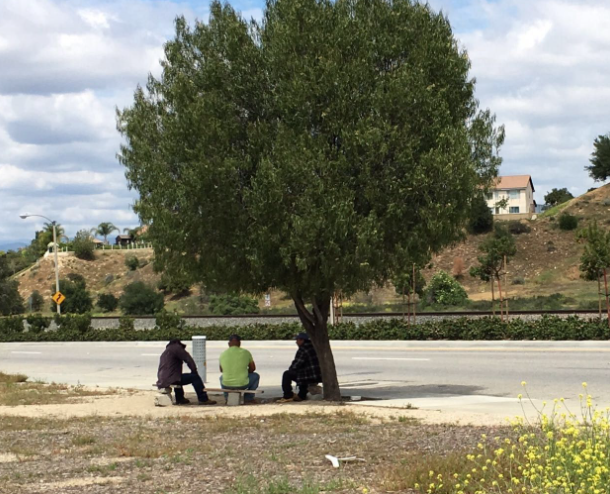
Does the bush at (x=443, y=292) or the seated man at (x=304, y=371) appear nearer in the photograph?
the seated man at (x=304, y=371)

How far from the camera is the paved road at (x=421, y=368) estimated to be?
592 inches

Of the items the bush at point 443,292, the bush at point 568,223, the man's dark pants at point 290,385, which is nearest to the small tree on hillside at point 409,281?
the bush at point 443,292

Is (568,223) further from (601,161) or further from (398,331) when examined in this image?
(398,331)

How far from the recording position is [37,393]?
16922 millimetres

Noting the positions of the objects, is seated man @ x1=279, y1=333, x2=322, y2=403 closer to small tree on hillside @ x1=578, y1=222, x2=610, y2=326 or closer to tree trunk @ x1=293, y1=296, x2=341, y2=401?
tree trunk @ x1=293, y1=296, x2=341, y2=401

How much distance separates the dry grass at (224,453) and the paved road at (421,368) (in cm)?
279

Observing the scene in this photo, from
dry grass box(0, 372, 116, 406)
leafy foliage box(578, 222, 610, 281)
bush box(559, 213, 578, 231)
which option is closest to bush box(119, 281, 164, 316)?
leafy foliage box(578, 222, 610, 281)

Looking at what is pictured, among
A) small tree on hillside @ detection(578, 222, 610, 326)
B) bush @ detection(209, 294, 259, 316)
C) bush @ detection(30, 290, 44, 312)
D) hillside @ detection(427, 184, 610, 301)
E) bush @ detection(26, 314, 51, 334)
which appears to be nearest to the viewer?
small tree on hillside @ detection(578, 222, 610, 326)

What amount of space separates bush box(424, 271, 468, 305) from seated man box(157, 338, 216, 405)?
39834mm

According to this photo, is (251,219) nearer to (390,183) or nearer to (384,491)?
(390,183)

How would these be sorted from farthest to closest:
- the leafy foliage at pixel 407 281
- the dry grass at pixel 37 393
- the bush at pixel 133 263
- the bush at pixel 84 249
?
the bush at pixel 84 249
the bush at pixel 133 263
the dry grass at pixel 37 393
the leafy foliage at pixel 407 281

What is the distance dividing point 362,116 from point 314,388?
15.3 ft

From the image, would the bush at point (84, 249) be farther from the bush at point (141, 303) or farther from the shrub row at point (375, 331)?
the shrub row at point (375, 331)

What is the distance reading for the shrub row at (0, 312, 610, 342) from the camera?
2453 cm
